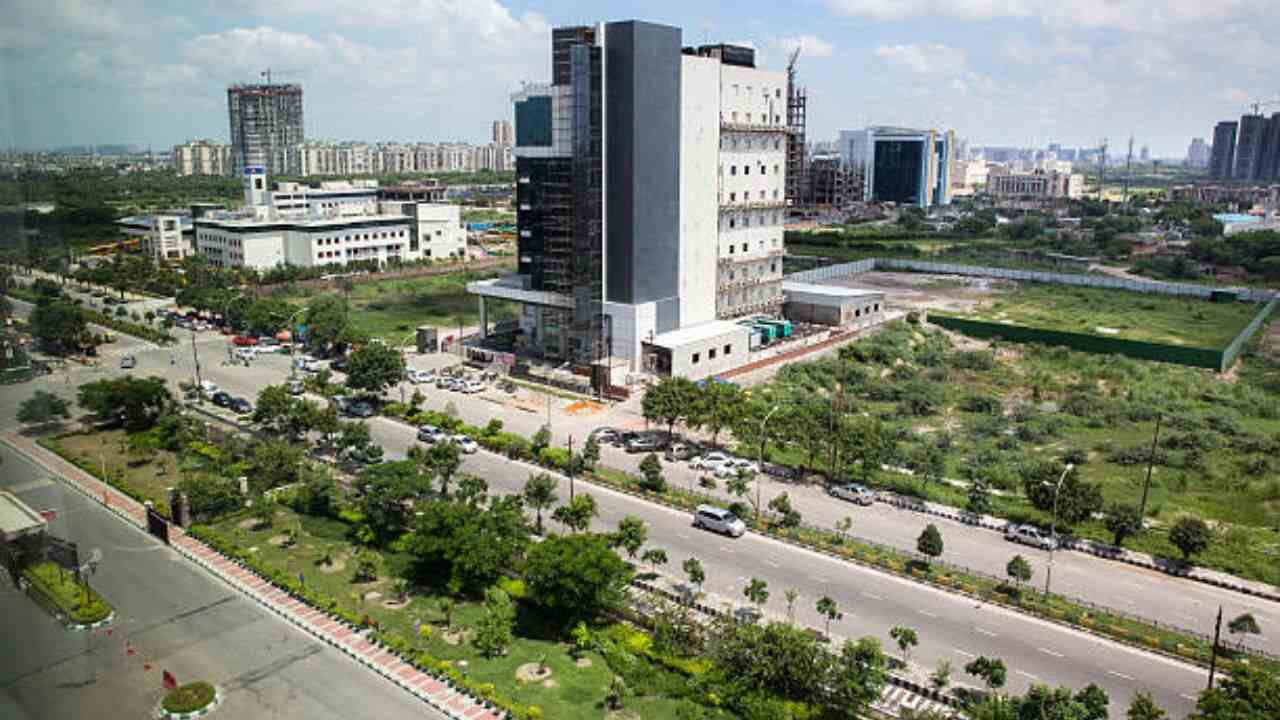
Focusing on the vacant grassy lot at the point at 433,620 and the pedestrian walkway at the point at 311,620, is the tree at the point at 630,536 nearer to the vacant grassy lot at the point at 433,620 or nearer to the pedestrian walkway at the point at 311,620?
the vacant grassy lot at the point at 433,620

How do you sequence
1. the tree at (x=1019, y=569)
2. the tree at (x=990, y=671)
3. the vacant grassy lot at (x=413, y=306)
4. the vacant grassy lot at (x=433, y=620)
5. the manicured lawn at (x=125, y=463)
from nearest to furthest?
the tree at (x=990, y=671) → the vacant grassy lot at (x=433, y=620) → the tree at (x=1019, y=569) → the manicured lawn at (x=125, y=463) → the vacant grassy lot at (x=413, y=306)

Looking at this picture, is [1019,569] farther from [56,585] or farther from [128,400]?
[128,400]

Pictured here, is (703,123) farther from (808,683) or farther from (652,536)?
(808,683)

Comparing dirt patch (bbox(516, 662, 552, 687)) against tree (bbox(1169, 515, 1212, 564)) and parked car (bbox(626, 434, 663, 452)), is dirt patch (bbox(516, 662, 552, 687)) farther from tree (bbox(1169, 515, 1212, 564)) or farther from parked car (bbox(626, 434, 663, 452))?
tree (bbox(1169, 515, 1212, 564))

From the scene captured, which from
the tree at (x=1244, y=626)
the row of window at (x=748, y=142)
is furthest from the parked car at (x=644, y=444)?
the tree at (x=1244, y=626)

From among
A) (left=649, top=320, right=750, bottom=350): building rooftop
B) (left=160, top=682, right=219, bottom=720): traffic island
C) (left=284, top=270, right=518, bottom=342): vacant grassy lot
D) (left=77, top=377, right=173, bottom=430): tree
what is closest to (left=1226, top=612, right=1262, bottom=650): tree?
(left=160, top=682, right=219, bottom=720): traffic island

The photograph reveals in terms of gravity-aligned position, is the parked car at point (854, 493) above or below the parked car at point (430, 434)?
below

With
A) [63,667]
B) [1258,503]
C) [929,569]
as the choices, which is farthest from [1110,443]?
[63,667]
